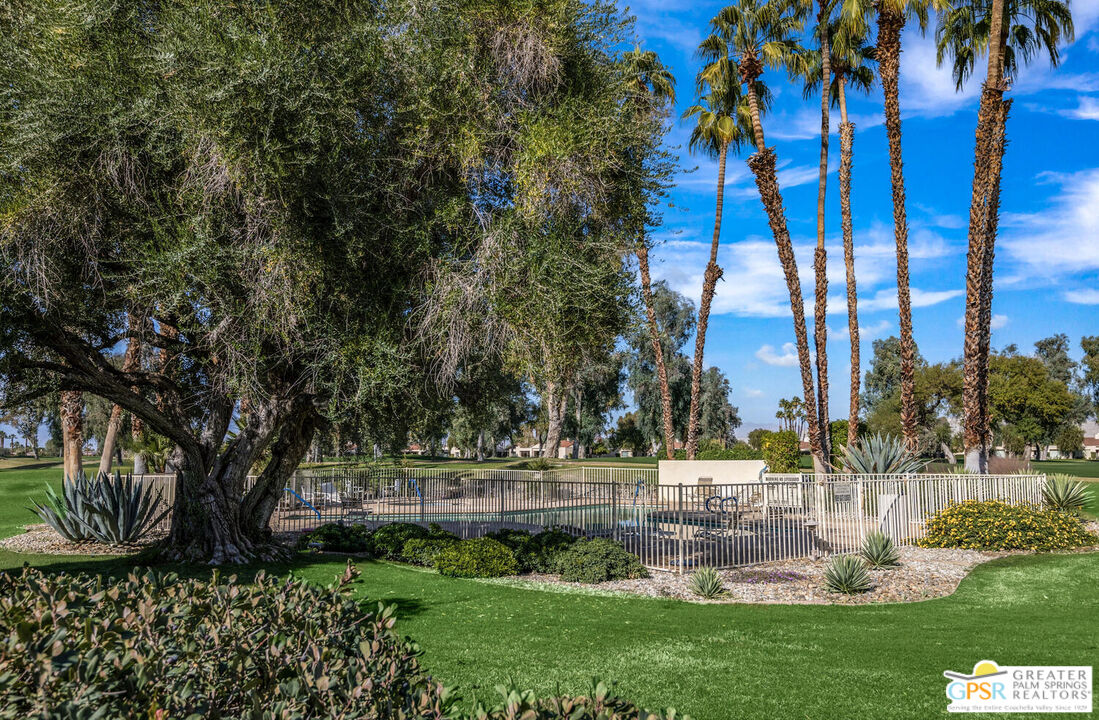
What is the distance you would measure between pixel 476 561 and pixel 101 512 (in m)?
8.13

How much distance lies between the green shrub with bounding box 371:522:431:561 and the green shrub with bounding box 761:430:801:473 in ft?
63.7

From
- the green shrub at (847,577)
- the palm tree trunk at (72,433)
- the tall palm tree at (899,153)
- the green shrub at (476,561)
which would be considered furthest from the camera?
the tall palm tree at (899,153)

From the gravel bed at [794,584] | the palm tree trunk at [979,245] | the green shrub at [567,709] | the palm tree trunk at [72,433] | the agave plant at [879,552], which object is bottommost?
→ the gravel bed at [794,584]

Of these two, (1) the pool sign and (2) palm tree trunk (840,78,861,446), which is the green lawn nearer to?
(1) the pool sign

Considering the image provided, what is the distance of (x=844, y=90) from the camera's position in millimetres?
27922

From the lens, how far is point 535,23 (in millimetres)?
10773

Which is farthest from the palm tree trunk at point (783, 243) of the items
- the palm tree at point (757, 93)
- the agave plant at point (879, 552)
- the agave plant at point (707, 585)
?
the agave plant at point (707, 585)

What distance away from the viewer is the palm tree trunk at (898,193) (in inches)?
876

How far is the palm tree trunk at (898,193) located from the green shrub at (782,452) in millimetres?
7865

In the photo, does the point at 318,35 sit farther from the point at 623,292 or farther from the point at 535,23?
the point at 623,292

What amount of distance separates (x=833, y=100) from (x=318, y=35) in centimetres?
2496

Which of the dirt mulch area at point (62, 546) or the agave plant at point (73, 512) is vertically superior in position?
the agave plant at point (73, 512)

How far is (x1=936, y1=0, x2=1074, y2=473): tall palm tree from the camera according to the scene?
19375mm

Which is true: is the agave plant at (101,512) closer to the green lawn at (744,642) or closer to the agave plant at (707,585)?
the green lawn at (744,642)
